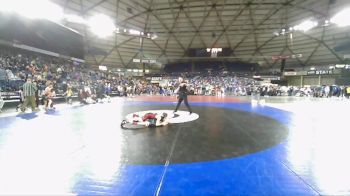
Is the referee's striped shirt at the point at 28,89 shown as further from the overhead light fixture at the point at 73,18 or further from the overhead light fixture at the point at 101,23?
the overhead light fixture at the point at 101,23

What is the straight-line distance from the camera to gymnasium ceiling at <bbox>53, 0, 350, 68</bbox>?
26188 millimetres

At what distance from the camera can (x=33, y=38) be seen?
22156mm

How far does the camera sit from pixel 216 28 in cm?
3353

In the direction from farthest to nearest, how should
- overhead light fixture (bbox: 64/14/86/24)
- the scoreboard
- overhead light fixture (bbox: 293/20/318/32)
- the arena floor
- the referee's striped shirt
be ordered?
the scoreboard < overhead light fixture (bbox: 293/20/318/32) < overhead light fixture (bbox: 64/14/86/24) < the referee's striped shirt < the arena floor

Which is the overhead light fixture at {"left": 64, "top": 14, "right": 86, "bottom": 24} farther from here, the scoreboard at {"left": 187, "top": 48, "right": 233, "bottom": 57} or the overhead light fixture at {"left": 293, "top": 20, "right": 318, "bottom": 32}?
the overhead light fixture at {"left": 293, "top": 20, "right": 318, "bottom": 32}

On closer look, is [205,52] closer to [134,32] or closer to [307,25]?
[134,32]

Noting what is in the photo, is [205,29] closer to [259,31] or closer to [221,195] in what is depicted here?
[259,31]

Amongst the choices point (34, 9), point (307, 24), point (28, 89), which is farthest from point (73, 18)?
point (307, 24)

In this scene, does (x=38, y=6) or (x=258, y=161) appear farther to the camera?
(x=38, y=6)

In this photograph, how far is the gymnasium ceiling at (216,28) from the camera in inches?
1031

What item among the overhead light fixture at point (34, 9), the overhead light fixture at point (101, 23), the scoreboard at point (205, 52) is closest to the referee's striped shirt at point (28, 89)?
the overhead light fixture at point (34, 9)

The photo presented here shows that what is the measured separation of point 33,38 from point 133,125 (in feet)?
70.5

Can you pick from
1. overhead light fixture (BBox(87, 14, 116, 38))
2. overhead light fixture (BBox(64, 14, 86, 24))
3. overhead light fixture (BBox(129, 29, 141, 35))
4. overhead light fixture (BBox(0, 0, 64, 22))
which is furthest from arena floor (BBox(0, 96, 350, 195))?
overhead light fixture (BBox(129, 29, 141, 35))

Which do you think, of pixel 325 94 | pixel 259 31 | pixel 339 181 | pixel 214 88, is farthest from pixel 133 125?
pixel 259 31
